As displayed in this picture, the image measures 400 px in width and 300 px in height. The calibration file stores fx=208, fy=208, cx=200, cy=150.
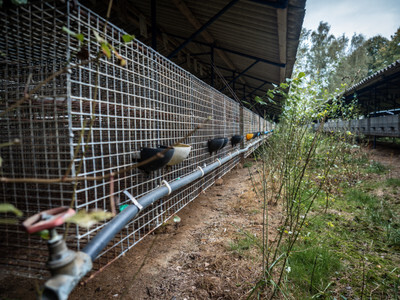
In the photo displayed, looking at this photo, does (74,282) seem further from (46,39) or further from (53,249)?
(46,39)

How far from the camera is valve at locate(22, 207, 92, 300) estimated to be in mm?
632

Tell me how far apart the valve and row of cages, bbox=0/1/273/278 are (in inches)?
4.8

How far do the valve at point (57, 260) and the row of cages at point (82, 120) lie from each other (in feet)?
0.40

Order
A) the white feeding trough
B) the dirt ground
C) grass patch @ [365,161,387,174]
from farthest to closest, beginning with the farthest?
grass patch @ [365,161,387,174]
the white feeding trough
the dirt ground

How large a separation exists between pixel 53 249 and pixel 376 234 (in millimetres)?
2950

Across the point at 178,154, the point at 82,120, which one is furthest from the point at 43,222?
the point at 178,154

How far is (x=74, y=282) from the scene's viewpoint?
715 mm

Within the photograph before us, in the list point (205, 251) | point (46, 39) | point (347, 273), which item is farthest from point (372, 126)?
point (46, 39)

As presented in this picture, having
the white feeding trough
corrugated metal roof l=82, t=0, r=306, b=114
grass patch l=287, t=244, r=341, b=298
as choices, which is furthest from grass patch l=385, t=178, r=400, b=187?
the white feeding trough

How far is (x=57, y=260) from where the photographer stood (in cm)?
70

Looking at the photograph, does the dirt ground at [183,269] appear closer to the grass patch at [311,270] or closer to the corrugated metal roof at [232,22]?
the grass patch at [311,270]

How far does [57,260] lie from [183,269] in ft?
3.43

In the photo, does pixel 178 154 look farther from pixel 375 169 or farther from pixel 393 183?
pixel 375 169

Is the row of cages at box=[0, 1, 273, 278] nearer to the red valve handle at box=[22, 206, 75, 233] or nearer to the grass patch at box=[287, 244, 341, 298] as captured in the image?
the red valve handle at box=[22, 206, 75, 233]
